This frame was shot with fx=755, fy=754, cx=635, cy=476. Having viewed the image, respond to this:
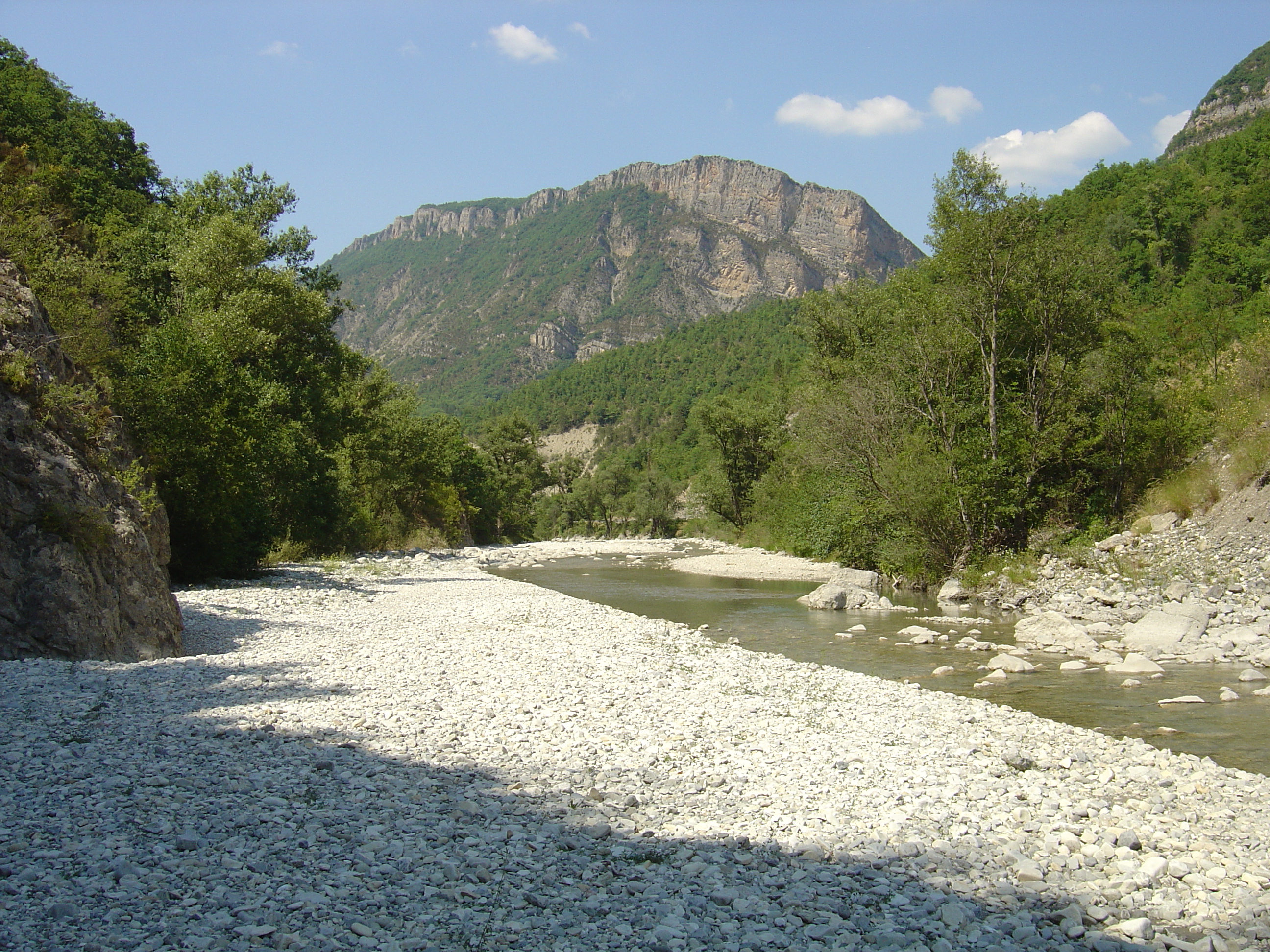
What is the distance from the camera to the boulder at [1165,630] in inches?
583

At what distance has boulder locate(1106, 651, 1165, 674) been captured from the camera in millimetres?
13109

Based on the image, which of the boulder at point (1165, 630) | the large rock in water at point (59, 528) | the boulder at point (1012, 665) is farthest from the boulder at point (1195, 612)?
the large rock in water at point (59, 528)

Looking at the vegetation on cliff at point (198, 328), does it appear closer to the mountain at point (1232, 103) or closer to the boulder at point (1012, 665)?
the boulder at point (1012, 665)

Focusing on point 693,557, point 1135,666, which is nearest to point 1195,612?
point 1135,666

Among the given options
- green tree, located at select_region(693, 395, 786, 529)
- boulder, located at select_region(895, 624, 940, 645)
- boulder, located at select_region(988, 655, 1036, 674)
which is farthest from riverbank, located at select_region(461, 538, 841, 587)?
boulder, located at select_region(988, 655, 1036, 674)

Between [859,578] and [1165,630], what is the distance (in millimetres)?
10784

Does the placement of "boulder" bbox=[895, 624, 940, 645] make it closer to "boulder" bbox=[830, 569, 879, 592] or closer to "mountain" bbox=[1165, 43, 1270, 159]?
"boulder" bbox=[830, 569, 879, 592]

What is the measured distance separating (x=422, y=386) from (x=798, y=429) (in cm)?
17533

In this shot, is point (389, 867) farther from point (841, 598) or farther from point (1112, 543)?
point (1112, 543)

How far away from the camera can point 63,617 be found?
33.8ft

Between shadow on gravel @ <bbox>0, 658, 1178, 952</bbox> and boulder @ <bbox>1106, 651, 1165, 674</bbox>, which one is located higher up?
shadow on gravel @ <bbox>0, 658, 1178, 952</bbox>

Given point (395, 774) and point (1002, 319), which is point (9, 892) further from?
point (1002, 319)

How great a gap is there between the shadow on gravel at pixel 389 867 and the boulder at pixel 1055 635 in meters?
11.2

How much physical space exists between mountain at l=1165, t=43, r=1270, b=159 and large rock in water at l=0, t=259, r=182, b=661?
113011 millimetres
